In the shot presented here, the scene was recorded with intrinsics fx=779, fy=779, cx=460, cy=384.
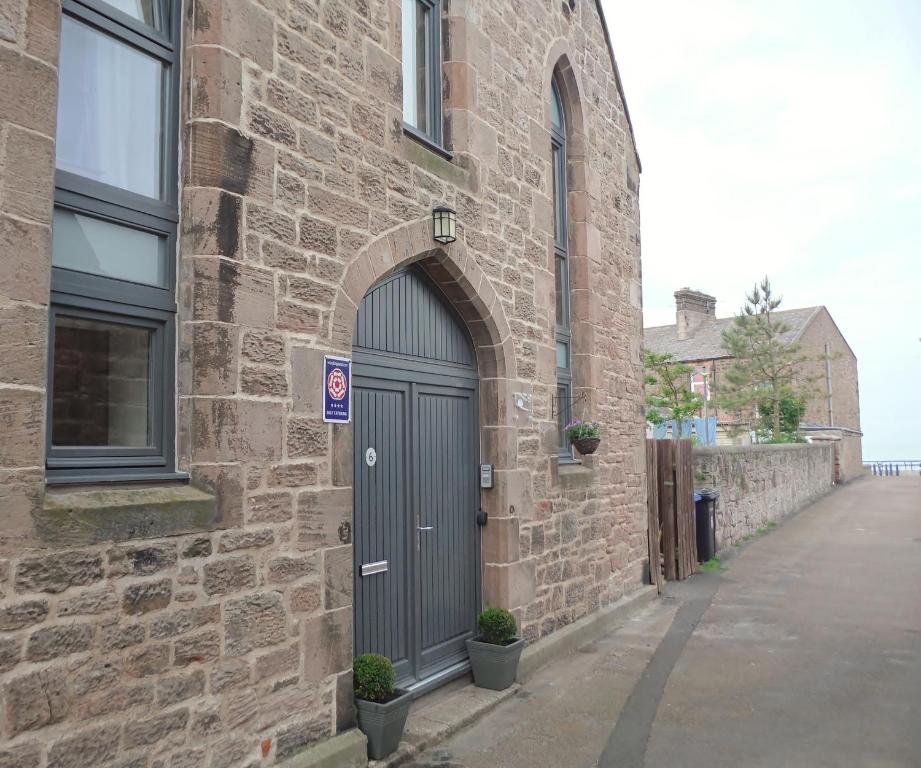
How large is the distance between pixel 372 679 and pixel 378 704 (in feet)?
0.49

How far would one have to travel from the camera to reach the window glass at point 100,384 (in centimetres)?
346

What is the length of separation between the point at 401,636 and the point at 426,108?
405cm

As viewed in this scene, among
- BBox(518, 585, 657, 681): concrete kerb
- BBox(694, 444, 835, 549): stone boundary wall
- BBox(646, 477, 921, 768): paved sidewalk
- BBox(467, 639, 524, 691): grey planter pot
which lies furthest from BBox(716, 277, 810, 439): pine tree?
BBox(467, 639, 524, 691): grey planter pot

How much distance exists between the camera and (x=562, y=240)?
28.1 ft

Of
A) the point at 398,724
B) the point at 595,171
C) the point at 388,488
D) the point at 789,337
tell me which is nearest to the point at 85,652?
the point at 398,724

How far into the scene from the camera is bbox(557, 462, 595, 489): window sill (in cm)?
753

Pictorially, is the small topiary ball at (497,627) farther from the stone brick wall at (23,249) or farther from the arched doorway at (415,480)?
the stone brick wall at (23,249)

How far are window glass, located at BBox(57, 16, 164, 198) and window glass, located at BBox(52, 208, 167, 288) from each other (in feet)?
0.72

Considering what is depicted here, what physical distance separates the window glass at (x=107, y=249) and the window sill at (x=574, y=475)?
455 cm

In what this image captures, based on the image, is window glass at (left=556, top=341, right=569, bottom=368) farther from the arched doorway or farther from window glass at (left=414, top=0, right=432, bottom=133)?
window glass at (left=414, top=0, right=432, bottom=133)

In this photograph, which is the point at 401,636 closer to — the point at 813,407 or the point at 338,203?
the point at 338,203

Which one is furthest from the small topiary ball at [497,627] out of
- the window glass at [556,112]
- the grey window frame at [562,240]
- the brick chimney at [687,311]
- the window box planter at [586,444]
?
the brick chimney at [687,311]

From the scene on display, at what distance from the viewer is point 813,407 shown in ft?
120

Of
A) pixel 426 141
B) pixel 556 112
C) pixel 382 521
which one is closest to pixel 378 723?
pixel 382 521
